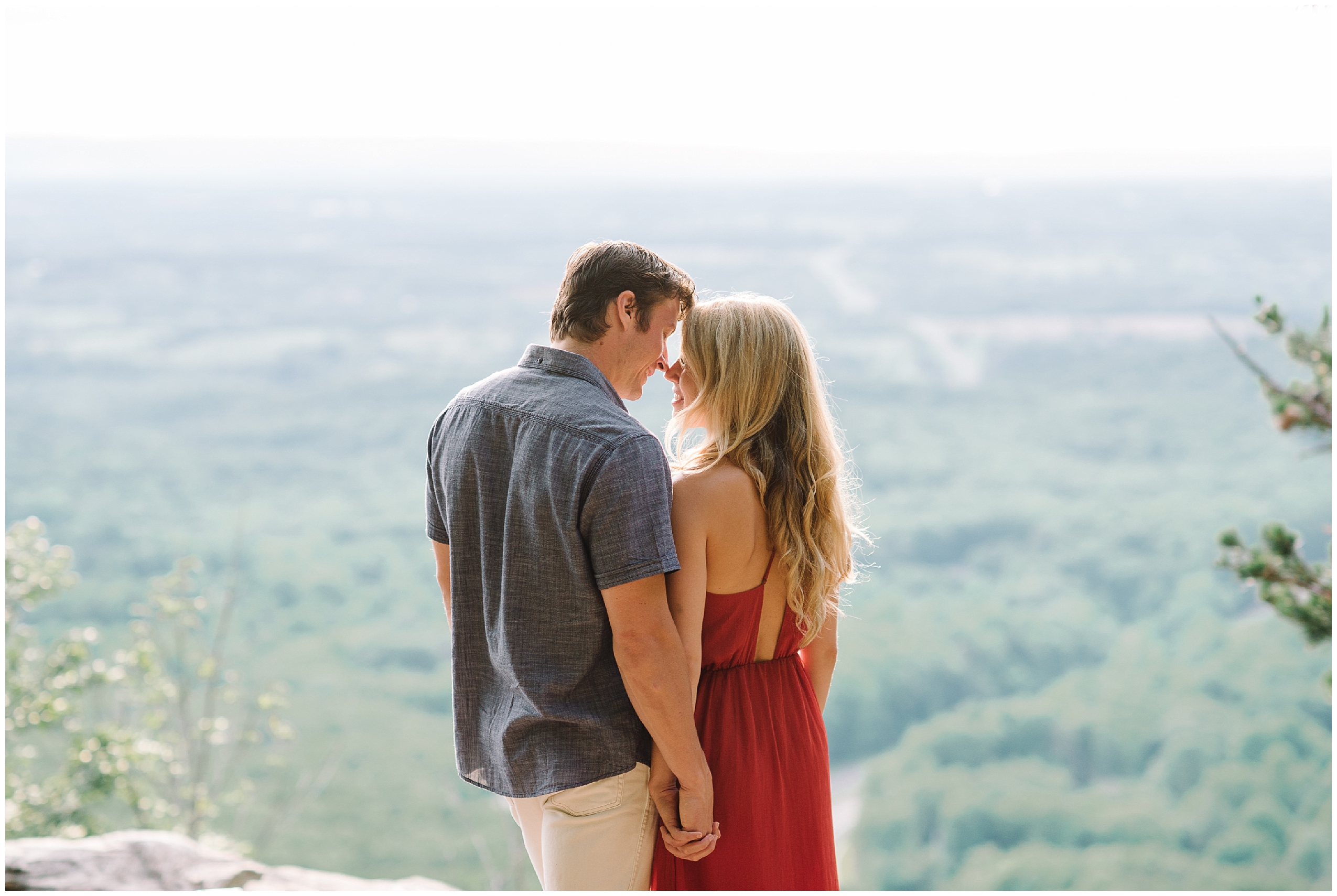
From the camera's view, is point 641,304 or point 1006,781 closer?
point 641,304

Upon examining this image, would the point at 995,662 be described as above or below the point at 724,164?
Answer: below

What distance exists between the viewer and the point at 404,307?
25891 mm

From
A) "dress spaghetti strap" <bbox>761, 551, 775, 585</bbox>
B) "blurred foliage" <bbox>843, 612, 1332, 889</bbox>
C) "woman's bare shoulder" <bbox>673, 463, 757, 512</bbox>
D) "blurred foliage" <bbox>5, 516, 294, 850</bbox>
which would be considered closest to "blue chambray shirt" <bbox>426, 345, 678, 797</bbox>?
"woman's bare shoulder" <bbox>673, 463, 757, 512</bbox>

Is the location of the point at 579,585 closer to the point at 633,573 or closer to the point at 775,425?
the point at 633,573

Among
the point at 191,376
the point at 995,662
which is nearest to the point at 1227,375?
the point at 995,662

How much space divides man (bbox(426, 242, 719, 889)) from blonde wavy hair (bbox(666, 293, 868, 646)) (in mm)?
88

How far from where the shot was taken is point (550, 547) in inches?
61.1

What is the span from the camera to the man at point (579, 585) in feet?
5.00

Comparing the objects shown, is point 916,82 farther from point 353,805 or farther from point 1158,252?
point 353,805

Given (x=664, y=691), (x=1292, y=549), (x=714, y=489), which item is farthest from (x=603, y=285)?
(x=1292, y=549)

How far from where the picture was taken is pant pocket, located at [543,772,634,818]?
1622 mm

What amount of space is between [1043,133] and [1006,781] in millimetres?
17284

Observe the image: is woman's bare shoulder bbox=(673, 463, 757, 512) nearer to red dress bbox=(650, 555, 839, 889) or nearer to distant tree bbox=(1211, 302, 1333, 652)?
red dress bbox=(650, 555, 839, 889)

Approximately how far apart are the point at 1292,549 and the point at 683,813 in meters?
1.62
